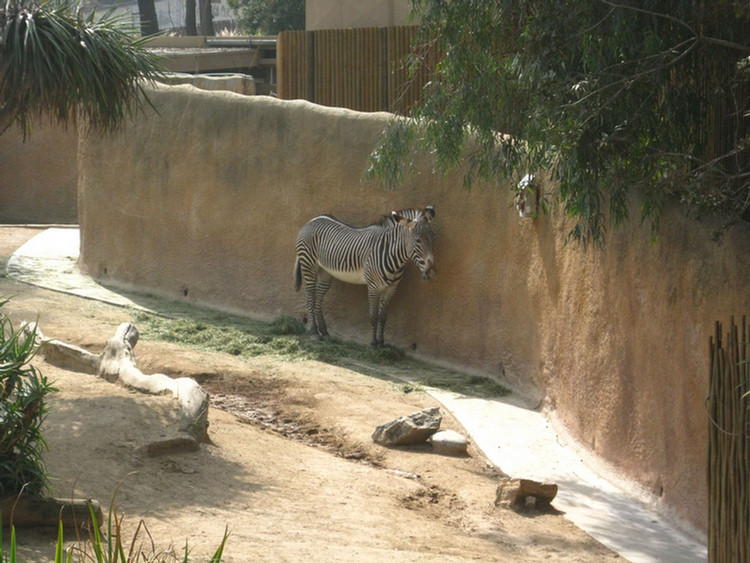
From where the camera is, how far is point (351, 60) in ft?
48.7

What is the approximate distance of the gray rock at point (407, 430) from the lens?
27.1ft

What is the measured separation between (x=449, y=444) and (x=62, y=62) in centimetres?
425

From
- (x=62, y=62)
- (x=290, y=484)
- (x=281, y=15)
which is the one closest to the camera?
(x=290, y=484)

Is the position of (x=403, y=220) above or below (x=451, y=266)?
above

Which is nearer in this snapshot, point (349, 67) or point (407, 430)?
point (407, 430)

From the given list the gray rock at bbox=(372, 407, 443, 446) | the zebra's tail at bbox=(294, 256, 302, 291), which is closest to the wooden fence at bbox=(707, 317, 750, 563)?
the gray rock at bbox=(372, 407, 443, 446)

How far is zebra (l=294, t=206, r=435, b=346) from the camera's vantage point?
11.1 meters

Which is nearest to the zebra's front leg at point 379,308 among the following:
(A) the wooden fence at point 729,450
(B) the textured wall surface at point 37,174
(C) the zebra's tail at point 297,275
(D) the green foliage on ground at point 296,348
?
(D) the green foliage on ground at point 296,348

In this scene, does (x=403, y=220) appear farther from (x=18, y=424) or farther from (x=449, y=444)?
(x=18, y=424)

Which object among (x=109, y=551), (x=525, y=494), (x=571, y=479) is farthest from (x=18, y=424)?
(x=571, y=479)

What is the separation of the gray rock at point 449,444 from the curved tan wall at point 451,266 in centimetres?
100

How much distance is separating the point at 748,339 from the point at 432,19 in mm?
3417

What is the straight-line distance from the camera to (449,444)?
822 cm

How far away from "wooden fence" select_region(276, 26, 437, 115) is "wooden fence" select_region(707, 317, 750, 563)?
931 centimetres
